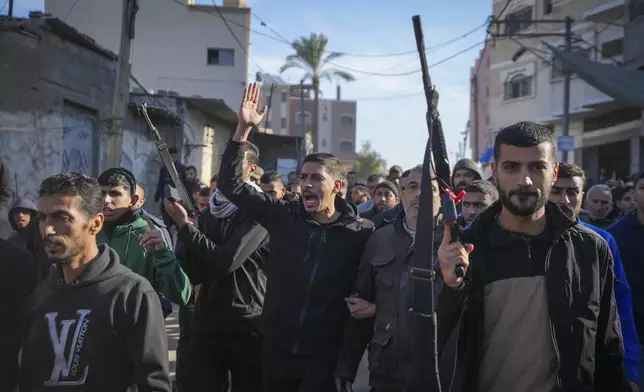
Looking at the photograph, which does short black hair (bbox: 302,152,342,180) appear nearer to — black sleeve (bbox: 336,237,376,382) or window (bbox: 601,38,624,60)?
black sleeve (bbox: 336,237,376,382)

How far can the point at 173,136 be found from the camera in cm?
2195

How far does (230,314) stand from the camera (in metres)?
4.56

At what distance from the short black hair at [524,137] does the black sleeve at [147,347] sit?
166 centimetres

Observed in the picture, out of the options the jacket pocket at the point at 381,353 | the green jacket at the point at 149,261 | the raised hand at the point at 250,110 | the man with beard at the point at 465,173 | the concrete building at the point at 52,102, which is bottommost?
the jacket pocket at the point at 381,353

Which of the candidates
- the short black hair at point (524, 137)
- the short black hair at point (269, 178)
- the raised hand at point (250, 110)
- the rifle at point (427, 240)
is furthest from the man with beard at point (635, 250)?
the short black hair at point (269, 178)

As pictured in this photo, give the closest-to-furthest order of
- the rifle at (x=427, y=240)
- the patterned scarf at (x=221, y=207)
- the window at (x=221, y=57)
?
1. the rifle at (x=427, y=240)
2. the patterned scarf at (x=221, y=207)
3. the window at (x=221, y=57)

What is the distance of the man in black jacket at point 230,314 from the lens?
4.56 meters

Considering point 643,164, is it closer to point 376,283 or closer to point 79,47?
point 79,47

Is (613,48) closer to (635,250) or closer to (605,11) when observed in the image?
(605,11)

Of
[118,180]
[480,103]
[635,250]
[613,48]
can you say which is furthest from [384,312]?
[480,103]

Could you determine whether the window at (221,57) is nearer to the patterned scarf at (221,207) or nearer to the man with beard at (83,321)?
the patterned scarf at (221,207)

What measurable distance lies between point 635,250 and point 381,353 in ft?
7.44

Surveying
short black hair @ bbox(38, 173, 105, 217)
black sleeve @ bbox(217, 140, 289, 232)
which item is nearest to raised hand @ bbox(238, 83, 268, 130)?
black sleeve @ bbox(217, 140, 289, 232)

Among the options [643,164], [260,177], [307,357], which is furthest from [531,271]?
[643,164]
